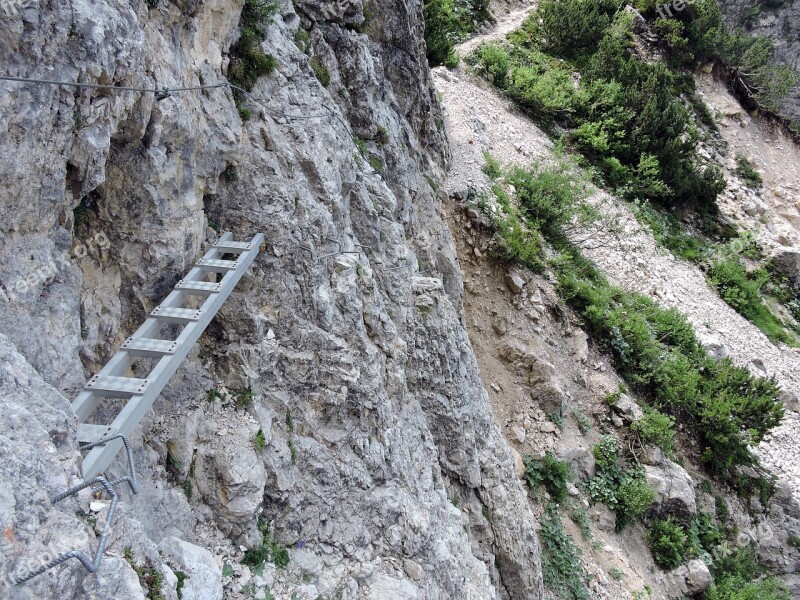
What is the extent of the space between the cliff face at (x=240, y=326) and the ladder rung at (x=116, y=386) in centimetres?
15

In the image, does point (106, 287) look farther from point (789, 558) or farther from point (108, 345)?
point (789, 558)

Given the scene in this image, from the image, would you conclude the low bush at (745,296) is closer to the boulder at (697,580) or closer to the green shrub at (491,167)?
the green shrub at (491,167)

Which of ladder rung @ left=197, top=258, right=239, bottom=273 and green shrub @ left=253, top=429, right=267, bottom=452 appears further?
ladder rung @ left=197, top=258, right=239, bottom=273

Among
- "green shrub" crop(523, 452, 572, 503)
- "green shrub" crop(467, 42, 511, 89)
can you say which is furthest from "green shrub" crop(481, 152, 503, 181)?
Answer: "green shrub" crop(523, 452, 572, 503)

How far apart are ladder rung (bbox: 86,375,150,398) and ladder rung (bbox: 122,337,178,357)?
0.33 metres

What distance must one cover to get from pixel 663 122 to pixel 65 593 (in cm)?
2213

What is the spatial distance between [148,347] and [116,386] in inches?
17.7

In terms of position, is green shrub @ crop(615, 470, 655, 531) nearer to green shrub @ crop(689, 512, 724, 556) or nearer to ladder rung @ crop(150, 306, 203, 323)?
green shrub @ crop(689, 512, 724, 556)

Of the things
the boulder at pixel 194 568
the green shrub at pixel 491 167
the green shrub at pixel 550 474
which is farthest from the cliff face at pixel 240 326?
the green shrub at pixel 491 167

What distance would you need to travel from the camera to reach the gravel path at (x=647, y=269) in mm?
14969

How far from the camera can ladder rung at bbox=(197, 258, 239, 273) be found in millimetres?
5059

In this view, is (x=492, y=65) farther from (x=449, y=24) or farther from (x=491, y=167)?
(x=491, y=167)

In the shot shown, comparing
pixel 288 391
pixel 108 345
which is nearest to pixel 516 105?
pixel 288 391

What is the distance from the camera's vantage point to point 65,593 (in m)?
2.49
